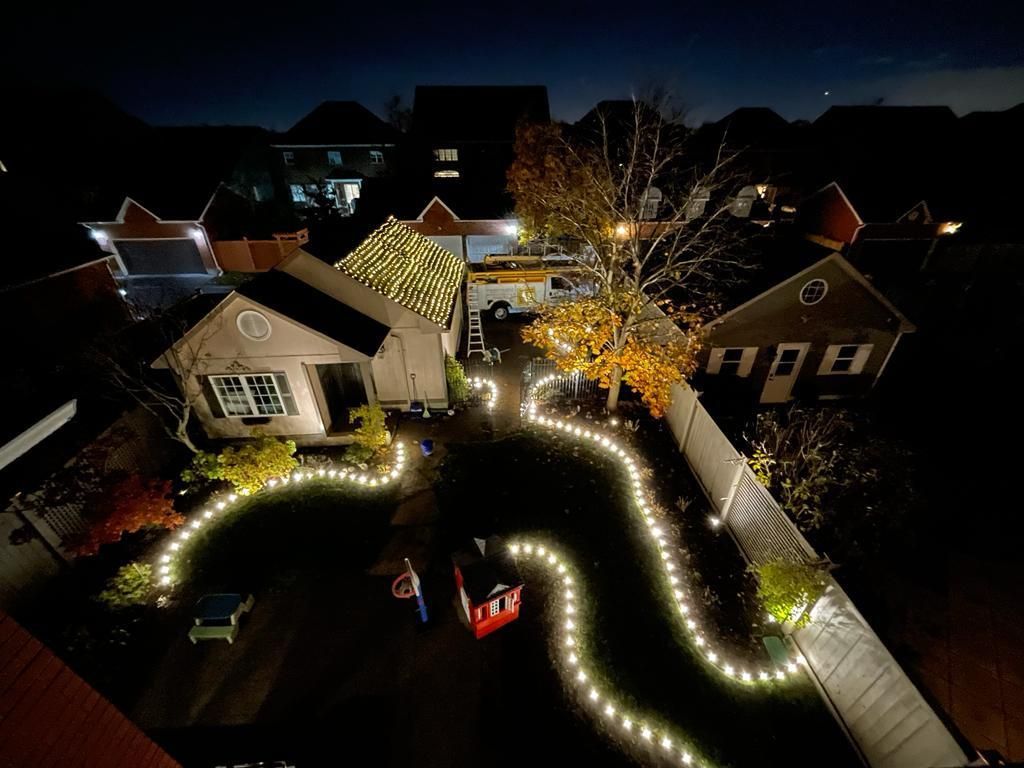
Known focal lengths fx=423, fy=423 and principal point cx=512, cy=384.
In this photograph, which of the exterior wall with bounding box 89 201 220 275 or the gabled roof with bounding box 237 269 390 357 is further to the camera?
the exterior wall with bounding box 89 201 220 275

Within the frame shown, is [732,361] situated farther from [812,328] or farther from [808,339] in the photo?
[812,328]

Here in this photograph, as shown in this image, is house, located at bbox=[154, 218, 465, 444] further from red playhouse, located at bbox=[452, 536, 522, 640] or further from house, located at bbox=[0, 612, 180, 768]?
house, located at bbox=[0, 612, 180, 768]

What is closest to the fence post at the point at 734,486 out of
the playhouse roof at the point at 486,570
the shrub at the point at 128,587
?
the playhouse roof at the point at 486,570

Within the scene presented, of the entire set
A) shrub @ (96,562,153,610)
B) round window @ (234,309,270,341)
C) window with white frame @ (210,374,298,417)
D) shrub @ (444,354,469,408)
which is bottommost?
shrub @ (96,562,153,610)

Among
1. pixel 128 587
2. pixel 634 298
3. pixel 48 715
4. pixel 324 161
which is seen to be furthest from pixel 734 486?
pixel 324 161

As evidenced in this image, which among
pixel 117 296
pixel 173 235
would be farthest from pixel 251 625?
pixel 173 235

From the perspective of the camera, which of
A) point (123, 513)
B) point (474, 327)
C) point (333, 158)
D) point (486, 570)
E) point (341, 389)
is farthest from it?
point (333, 158)

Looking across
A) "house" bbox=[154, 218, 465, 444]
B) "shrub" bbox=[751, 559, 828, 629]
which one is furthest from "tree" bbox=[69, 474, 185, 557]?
"shrub" bbox=[751, 559, 828, 629]

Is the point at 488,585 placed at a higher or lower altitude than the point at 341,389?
higher
